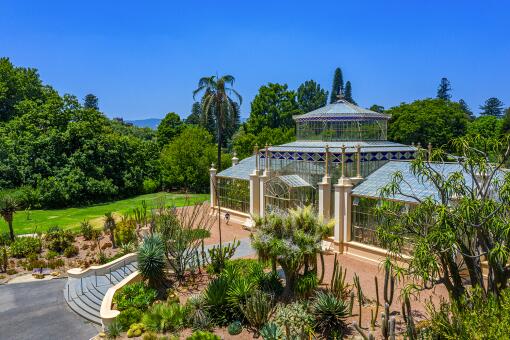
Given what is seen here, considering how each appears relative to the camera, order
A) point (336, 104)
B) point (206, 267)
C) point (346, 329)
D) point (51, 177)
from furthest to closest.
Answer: point (51, 177) < point (336, 104) < point (206, 267) < point (346, 329)

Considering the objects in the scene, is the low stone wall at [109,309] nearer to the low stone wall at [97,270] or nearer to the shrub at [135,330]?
the shrub at [135,330]

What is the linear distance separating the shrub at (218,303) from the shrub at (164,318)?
36.9 inches

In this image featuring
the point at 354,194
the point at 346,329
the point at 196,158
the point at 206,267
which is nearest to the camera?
the point at 346,329

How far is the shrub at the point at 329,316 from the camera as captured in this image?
10891 mm

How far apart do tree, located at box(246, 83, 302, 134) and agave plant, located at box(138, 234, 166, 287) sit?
117ft

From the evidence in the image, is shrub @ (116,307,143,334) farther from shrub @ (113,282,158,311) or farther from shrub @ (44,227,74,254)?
shrub @ (44,227,74,254)

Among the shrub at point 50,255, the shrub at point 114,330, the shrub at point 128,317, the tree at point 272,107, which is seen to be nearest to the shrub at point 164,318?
the shrub at point 128,317

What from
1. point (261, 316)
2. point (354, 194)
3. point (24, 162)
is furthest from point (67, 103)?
point (261, 316)

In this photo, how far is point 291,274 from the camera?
12.6 m

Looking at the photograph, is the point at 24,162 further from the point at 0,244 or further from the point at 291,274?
the point at 291,274

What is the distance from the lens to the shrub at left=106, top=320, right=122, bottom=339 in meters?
11.8

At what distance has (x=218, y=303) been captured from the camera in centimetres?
1240

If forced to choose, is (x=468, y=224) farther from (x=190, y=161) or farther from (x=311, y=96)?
(x=311, y=96)

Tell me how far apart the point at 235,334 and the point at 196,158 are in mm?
32184
